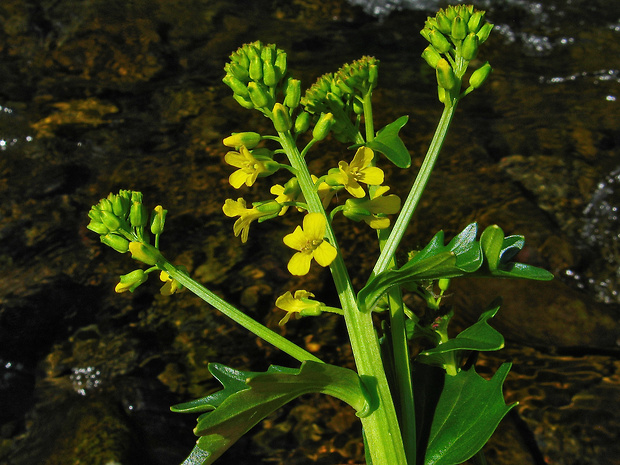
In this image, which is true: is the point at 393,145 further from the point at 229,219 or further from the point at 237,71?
the point at 229,219

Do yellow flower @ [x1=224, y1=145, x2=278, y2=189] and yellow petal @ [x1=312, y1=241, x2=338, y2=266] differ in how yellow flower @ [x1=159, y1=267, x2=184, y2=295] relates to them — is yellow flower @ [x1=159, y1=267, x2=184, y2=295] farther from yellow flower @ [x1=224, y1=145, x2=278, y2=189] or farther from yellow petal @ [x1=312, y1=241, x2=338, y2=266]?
yellow petal @ [x1=312, y1=241, x2=338, y2=266]

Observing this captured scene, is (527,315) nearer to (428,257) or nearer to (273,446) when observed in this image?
(273,446)

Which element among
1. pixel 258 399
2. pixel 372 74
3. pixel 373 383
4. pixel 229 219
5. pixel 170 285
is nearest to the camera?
pixel 258 399

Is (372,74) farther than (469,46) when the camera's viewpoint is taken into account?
Yes

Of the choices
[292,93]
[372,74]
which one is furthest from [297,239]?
[372,74]

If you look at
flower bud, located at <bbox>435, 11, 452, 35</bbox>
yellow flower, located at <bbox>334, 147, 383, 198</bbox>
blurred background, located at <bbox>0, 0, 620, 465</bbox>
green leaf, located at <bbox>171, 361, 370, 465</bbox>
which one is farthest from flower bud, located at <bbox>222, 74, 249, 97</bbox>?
blurred background, located at <bbox>0, 0, 620, 465</bbox>

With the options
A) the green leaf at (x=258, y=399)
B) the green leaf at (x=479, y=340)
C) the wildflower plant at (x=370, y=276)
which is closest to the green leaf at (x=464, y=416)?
the wildflower plant at (x=370, y=276)

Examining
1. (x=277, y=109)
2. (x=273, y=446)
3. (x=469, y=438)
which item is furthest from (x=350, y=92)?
(x=273, y=446)
